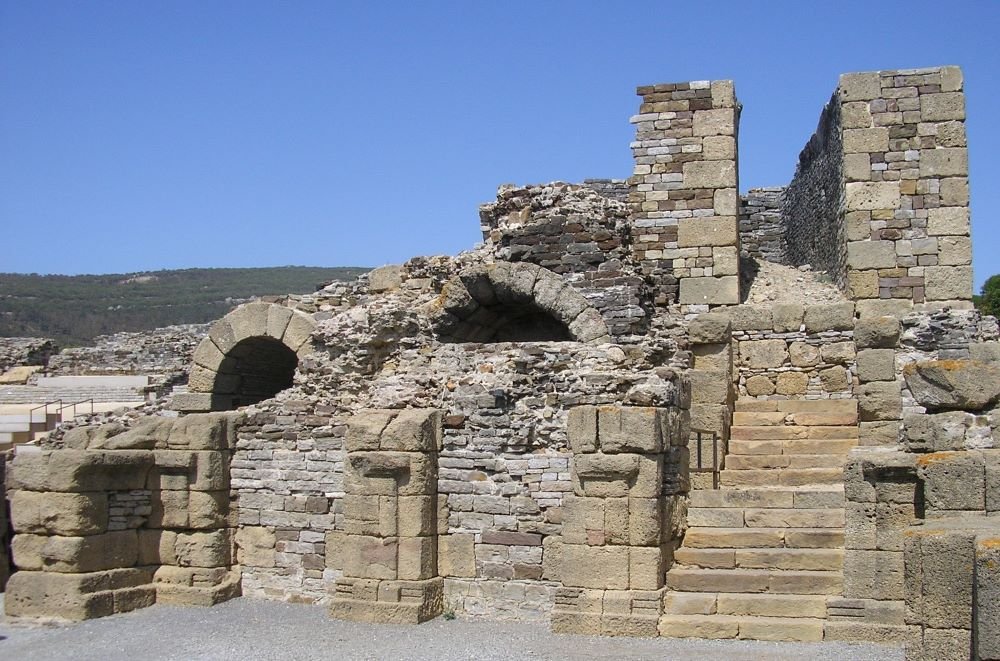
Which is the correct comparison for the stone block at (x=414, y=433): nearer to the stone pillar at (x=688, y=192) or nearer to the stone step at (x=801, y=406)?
the stone step at (x=801, y=406)

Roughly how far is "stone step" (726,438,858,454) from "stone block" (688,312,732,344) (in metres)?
1.85

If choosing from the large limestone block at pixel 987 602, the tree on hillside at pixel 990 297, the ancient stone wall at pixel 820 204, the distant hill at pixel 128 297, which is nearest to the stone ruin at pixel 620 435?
the large limestone block at pixel 987 602

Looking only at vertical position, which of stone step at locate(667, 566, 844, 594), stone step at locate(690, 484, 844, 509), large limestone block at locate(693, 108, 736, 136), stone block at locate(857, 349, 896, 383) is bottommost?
stone step at locate(667, 566, 844, 594)

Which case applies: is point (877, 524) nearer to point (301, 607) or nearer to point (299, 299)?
point (301, 607)

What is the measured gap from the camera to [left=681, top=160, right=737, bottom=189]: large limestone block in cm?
1460

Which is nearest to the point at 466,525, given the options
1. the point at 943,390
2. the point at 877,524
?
the point at 877,524

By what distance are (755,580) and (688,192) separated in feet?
21.3

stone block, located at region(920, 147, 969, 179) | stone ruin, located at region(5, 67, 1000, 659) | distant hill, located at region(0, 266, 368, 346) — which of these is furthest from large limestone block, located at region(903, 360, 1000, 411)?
distant hill, located at region(0, 266, 368, 346)

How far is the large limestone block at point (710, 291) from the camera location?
1441cm

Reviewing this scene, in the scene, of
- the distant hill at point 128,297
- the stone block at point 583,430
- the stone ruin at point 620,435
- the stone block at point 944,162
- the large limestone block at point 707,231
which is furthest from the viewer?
the distant hill at point 128,297

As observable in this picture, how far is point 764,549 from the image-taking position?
9961mm

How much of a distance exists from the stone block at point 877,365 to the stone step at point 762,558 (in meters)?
3.95

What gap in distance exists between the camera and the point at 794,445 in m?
12.0

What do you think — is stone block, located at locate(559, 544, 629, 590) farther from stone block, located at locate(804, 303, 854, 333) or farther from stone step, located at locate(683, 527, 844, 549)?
stone block, located at locate(804, 303, 854, 333)
